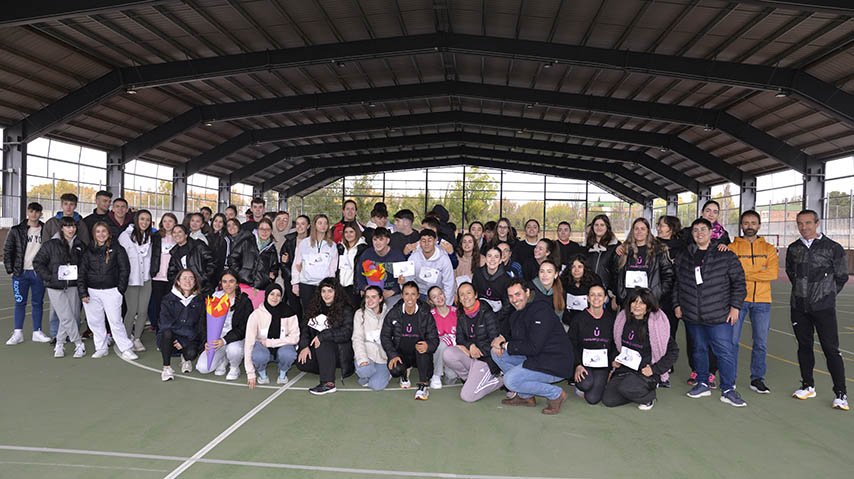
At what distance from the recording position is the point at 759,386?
5.49 m

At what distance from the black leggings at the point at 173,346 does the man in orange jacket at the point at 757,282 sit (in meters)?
5.84

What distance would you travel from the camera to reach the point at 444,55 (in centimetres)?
1599

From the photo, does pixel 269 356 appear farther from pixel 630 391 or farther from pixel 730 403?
pixel 730 403

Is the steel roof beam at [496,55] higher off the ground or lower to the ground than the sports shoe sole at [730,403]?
higher

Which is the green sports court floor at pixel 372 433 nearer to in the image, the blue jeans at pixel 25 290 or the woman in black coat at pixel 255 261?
the woman in black coat at pixel 255 261

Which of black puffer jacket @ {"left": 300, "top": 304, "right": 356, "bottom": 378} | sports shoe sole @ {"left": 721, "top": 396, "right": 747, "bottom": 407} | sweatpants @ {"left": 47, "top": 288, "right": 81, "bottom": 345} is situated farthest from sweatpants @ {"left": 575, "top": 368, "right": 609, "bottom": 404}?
sweatpants @ {"left": 47, "top": 288, "right": 81, "bottom": 345}

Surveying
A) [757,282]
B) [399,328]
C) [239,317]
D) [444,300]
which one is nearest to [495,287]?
[444,300]

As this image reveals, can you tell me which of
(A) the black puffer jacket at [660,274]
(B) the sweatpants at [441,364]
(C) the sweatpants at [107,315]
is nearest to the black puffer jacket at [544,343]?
(B) the sweatpants at [441,364]

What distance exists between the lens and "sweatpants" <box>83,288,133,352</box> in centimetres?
625

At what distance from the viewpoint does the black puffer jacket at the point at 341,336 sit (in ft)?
18.1

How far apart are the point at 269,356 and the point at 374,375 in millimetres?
1157

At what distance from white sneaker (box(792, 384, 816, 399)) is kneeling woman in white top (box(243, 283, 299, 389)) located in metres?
5.18

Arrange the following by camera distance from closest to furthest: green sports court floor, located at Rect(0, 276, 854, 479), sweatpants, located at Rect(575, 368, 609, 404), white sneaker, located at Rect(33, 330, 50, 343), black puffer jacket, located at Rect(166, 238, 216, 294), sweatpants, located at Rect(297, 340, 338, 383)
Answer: green sports court floor, located at Rect(0, 276, 854, 479) < sweatpants, located at Rect(575, 368, 609, 404) < sweatpants, located at Rect(297, 340, 338, 383) < black puffer jacket, located at Rect(166, 238, 216, 294) < white sneaker, located at Rect(33, 330, 50, 343)

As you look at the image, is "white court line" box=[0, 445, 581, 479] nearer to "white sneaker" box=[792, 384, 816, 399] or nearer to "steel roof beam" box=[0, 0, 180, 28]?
"white sneaker" box=[792, 384, 816, 399]
